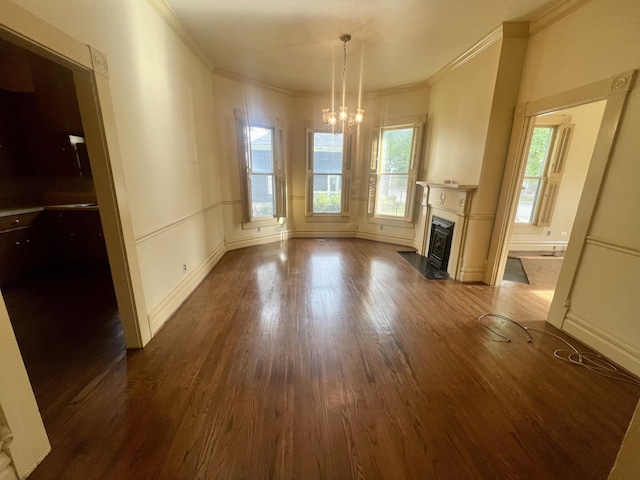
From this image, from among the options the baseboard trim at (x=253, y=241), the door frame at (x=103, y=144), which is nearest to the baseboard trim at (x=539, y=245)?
the baseboard trim at (x=253, y=241)

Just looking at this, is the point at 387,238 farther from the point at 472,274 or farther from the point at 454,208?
the point at 472,274

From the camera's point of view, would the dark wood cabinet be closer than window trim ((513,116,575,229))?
Yes

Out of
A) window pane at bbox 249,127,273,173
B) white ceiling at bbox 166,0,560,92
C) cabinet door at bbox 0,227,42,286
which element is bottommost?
cabinet door at bbox 0,227,42,286

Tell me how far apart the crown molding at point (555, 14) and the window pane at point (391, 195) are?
2.53 metres

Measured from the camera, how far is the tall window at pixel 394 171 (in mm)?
4742

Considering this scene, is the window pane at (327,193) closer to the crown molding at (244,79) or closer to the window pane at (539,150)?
the crown molding at (244,79)

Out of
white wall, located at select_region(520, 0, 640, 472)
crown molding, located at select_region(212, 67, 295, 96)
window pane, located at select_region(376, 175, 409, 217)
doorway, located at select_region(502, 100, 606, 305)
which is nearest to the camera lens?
white wall, located at select_region(520, 0, 640, 472)

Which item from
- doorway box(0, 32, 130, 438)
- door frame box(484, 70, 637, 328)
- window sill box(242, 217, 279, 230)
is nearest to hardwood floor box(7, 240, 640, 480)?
doorway box(0, 32, 130, 438)

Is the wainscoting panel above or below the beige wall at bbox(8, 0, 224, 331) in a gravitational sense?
below

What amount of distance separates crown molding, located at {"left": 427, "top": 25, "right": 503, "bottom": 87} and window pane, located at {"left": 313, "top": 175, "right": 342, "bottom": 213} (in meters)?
2.31

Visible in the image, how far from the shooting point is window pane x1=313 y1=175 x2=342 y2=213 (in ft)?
17.6

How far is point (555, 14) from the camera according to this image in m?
2.39

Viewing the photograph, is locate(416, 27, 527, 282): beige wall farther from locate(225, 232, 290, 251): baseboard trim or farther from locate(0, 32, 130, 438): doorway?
locate(0, 32, 130, 438): doorway

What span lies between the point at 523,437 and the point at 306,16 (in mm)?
3770
